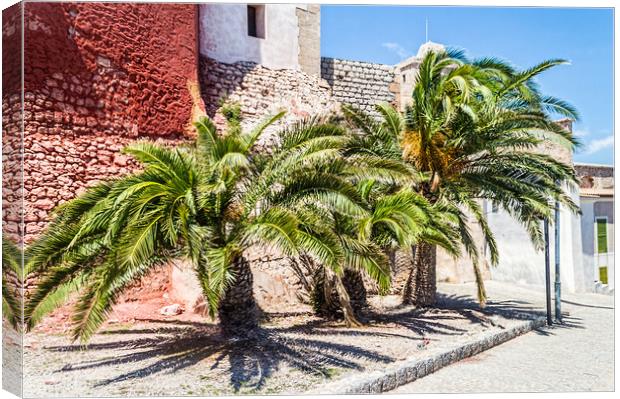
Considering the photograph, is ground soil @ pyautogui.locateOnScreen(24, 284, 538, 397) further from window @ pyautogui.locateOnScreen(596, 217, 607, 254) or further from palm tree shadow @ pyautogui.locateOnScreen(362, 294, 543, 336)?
window @ pyautogui.locateOnScreen(596, 217, 607, 254)

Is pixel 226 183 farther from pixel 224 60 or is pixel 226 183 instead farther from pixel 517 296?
pixel 517 296

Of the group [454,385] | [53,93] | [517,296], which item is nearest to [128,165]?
[53,93]

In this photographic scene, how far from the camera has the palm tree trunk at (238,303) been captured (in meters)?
7.26

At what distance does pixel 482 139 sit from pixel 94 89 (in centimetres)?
639

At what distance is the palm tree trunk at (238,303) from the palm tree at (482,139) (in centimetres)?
370

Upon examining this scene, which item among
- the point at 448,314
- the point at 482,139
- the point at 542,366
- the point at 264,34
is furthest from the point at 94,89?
the point at 542,366

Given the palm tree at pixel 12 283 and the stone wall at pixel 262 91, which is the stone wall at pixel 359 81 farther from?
the palm tree at pixel 12 283

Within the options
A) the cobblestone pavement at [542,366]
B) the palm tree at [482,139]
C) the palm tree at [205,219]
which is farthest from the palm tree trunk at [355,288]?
the palm tree at [205,219]

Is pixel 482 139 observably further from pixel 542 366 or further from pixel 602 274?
pixel 602 274

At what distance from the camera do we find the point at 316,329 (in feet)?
27.6

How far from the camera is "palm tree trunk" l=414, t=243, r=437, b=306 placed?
1037 centimetres

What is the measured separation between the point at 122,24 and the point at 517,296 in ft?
34.9

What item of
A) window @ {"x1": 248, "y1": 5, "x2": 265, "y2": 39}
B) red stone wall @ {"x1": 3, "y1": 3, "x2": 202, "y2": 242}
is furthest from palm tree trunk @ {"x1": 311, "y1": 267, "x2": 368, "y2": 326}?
window @ {"x1": 248, "y1": 5, "x2": 265, "y2": 39}

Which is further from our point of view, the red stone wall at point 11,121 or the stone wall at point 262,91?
the stone wall at point 262,91
